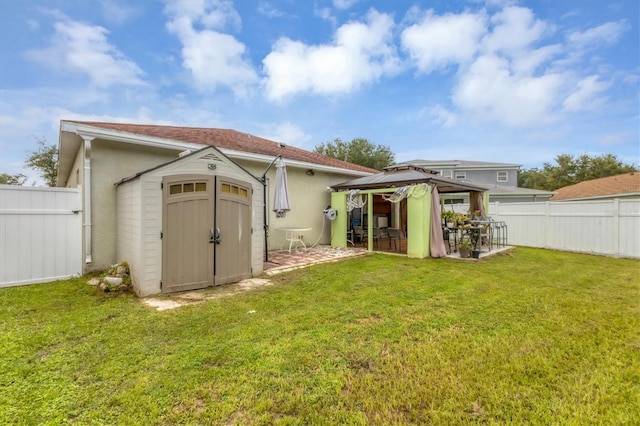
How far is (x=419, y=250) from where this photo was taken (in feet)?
27.8

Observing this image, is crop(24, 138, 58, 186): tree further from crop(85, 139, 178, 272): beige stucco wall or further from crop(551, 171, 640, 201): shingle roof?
crop(551, 171, 640, 201): shingle roof

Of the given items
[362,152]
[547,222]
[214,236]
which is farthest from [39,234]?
[362,152]

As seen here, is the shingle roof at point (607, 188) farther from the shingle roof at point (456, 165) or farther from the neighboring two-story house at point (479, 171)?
the shingle roof at point (456, 165)

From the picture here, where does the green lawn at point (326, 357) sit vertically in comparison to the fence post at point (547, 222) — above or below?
below

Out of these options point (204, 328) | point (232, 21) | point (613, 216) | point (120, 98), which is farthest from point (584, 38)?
point (120, 98)

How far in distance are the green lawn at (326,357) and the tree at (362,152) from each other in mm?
27125

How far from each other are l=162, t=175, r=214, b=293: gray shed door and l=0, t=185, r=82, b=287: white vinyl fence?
8.82ft

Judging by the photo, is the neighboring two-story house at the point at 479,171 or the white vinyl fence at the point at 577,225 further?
the neighboring two-story house at the point at 479,171

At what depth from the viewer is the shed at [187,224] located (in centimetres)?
484

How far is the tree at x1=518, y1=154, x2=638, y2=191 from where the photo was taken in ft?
96.8

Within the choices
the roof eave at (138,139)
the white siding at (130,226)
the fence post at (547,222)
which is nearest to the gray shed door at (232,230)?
the white siding at (130,226)

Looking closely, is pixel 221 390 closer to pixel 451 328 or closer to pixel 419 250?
pixel 451 328

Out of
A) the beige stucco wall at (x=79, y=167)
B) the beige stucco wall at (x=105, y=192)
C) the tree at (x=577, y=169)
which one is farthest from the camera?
the tree at (x=577, y=169)

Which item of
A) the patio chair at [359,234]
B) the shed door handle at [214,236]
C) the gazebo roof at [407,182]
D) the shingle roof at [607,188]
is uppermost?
the shingle roof at [607,188]
